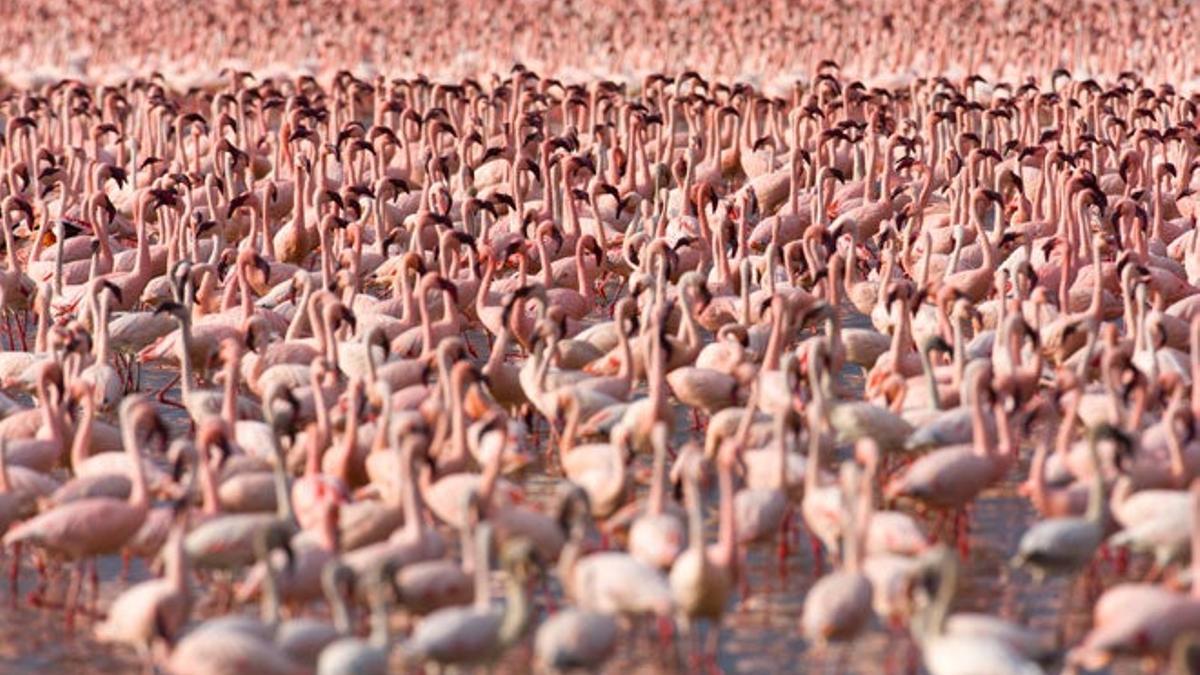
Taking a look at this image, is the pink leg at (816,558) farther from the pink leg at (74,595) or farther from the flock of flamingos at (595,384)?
the pink leg at (74,595)

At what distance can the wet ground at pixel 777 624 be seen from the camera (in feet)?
34.1

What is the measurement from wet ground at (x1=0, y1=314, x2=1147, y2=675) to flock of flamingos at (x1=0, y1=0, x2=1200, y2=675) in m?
0.04

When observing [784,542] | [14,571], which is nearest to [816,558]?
[784,542]

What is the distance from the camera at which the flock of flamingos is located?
9930 millimetres

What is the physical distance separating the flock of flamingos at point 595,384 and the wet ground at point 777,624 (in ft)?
0.14

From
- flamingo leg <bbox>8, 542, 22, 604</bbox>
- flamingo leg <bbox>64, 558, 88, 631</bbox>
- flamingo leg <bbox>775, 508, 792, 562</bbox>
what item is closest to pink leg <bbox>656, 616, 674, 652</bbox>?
flamingo leg <bbox>775, 508, 792, 562</bbox>

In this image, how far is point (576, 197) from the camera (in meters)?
20.6

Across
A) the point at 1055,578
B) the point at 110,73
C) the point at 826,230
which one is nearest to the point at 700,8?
the point at 110,73

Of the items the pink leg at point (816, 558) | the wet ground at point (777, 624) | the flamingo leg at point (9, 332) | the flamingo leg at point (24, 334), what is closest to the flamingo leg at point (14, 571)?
the wet ground at point (777, 624)

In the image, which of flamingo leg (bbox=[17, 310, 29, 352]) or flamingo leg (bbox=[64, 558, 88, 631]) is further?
flamingo leg (bbox=[17, 310, 29, 352])

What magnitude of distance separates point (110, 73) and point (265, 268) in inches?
910

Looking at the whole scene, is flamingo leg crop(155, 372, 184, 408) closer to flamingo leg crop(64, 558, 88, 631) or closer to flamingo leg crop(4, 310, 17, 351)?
flamingo leg crop(4, 310, 17, 351)

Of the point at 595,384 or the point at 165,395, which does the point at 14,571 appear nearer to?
the point at 595,384

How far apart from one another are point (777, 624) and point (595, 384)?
10.2 feet
